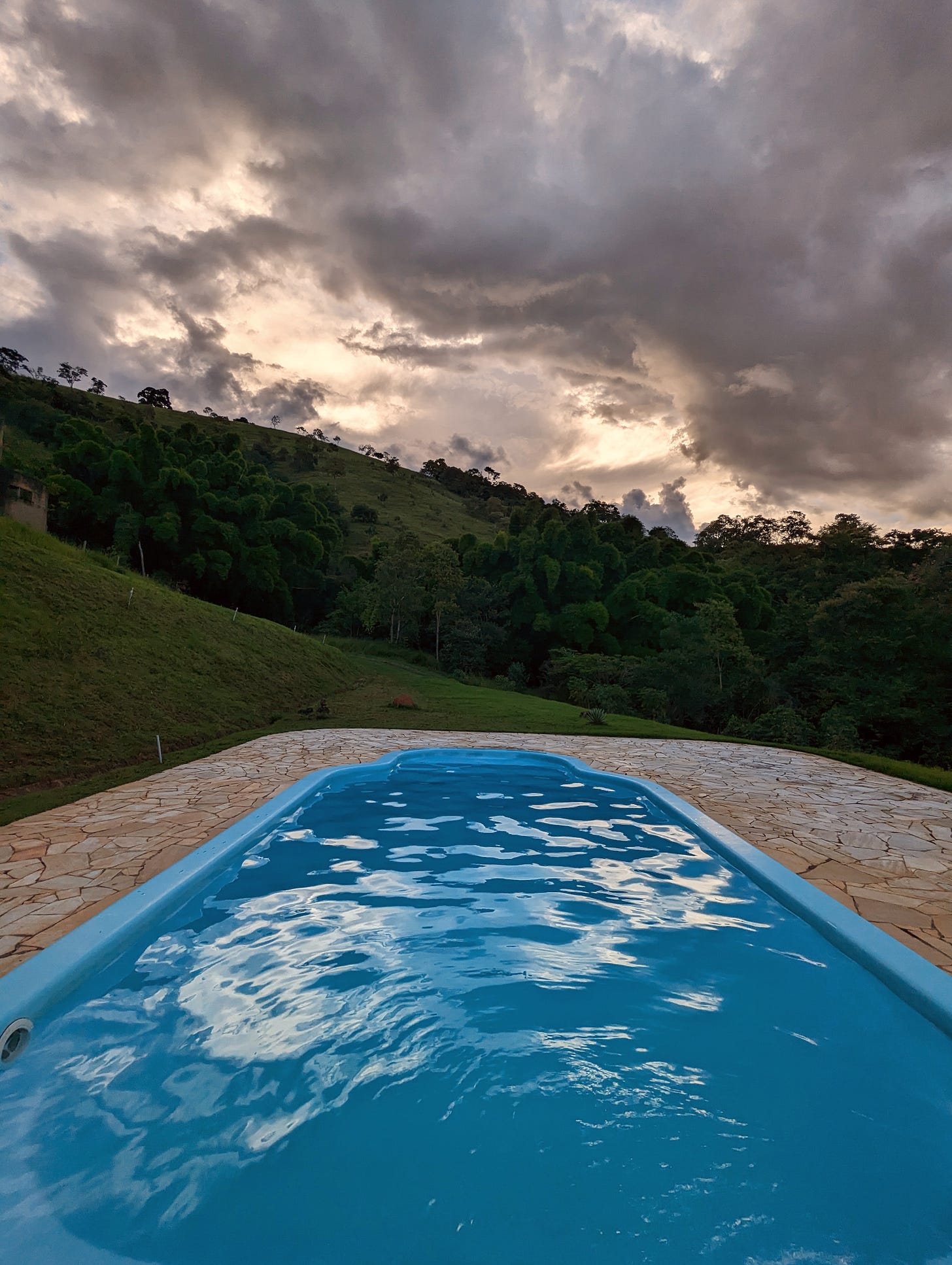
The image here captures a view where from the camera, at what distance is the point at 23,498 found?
14.7 m

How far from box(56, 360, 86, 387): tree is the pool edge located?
84545 mm

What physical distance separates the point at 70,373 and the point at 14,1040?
8803cm

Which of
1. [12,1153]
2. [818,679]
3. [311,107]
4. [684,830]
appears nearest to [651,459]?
[818,679]

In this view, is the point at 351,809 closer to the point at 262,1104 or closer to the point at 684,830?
the point at 684,830

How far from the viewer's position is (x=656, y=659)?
20.8 metres

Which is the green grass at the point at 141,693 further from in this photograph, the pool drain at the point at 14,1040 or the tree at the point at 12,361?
the tree at the point at 12,361

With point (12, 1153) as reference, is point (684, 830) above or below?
above

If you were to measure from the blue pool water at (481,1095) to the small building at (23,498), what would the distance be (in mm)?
14255

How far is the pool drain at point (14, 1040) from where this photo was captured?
94.7 inches

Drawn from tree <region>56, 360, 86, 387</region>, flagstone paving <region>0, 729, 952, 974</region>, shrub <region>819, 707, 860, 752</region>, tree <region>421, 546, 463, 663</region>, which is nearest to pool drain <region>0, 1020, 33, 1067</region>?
flagstone paving <region>0, 729, 952, 974</region>

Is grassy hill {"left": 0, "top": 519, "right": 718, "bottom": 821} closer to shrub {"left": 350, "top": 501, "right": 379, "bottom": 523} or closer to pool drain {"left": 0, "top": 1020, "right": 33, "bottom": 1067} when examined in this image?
pool drain {"left": 0, "top": 1020, "right": 33, "bottom": 1067}

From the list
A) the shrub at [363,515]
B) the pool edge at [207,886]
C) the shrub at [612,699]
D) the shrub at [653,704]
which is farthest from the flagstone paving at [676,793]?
the shrub at [363,515]

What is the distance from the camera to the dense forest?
17.1 meters

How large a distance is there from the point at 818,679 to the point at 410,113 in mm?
19298
